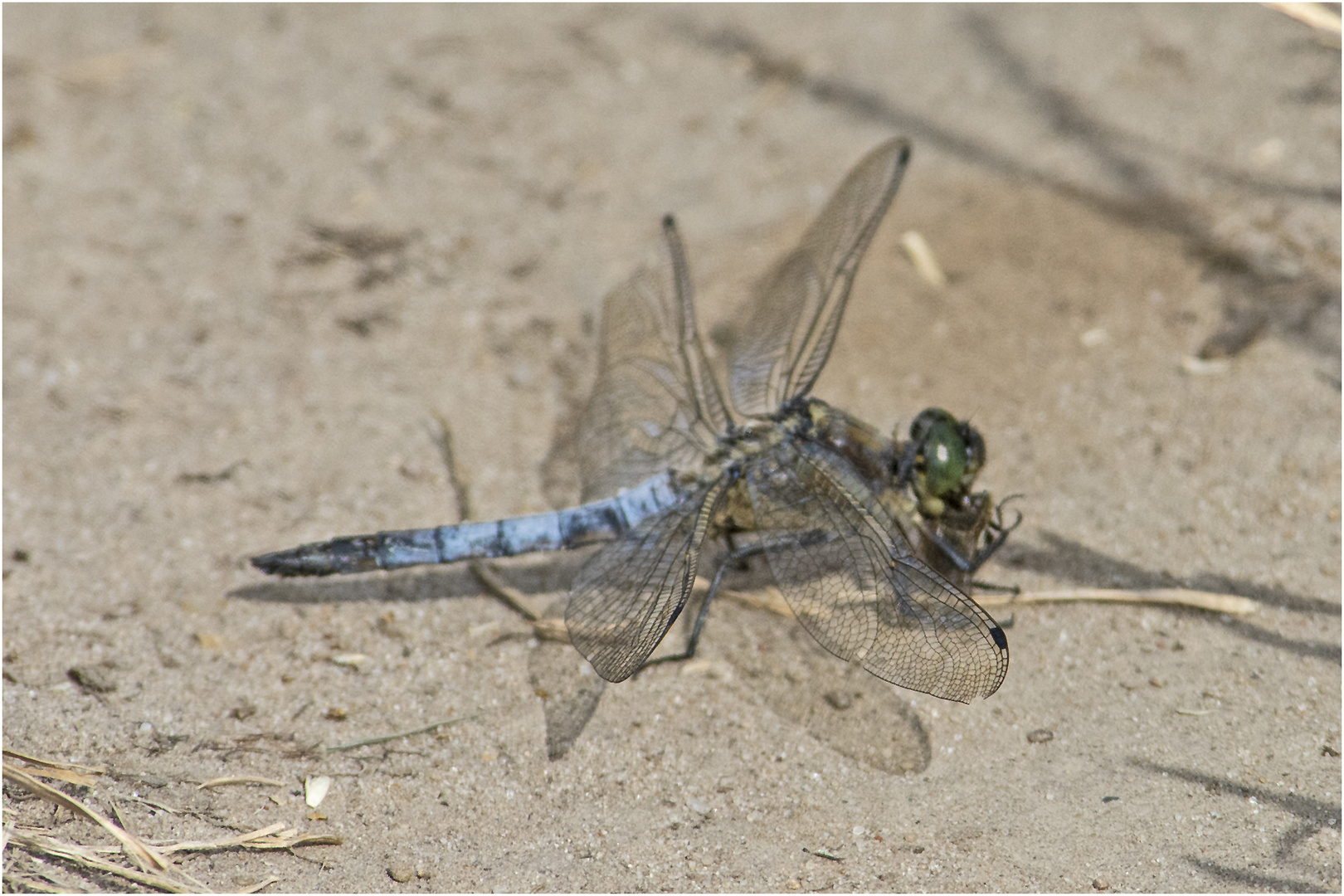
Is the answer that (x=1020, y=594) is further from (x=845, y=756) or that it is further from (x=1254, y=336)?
(x=1254, y=336)

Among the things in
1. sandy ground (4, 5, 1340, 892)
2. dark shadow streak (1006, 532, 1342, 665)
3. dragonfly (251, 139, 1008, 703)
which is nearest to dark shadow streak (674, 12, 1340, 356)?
sandy ground (4, 5, 1340, 892)

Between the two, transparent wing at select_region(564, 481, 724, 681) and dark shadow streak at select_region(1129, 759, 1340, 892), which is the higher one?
dark shadow streak at select_region(1129, 759, 1340, 892)

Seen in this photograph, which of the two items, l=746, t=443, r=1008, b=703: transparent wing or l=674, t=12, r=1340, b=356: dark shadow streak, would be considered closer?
l=746, t=443, r=1008, b=703: transparent wing

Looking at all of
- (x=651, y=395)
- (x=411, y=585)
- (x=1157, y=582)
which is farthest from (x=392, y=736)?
(x=1157, y=582)

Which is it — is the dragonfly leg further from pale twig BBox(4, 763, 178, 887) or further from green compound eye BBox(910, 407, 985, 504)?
pale twig BBox(4, 763, 178, 887)

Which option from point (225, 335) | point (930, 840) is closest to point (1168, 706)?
point (930, 840)

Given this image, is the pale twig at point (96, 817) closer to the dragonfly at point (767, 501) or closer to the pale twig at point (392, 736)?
the pale twig at point (392, 736)
